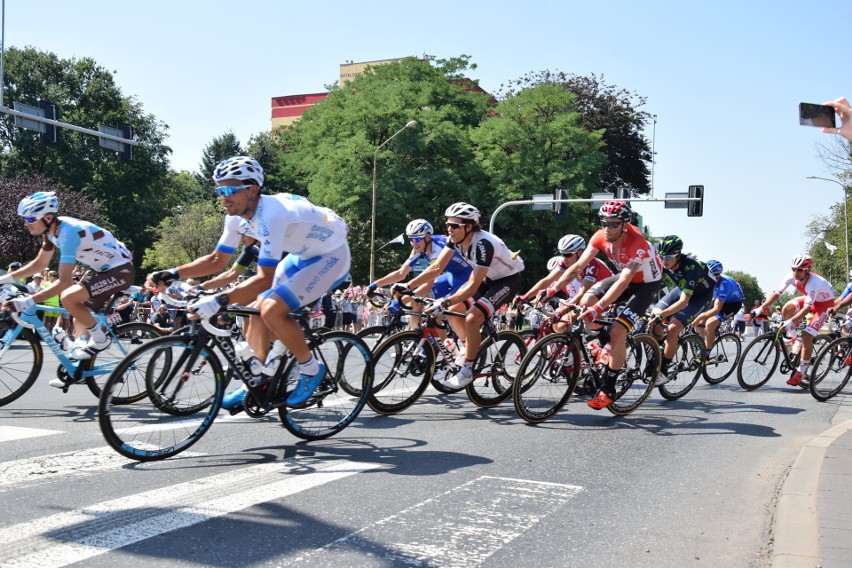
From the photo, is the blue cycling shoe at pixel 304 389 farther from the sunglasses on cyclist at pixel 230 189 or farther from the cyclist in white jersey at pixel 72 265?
the cyclist in white jersey at pixel 72 265

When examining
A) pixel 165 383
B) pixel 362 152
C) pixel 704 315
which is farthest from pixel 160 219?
pixel 165 383

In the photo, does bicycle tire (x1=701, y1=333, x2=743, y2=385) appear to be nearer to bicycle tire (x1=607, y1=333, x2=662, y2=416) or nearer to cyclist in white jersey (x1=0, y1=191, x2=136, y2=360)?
bicycle tire (x1=607, y1=333, x2=662, y2=416)

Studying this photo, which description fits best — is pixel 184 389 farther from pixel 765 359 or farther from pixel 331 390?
pixel 765 359

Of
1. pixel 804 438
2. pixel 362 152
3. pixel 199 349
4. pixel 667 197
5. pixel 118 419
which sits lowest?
pixel 804 438

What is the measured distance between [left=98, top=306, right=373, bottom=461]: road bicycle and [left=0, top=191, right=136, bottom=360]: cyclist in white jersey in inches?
95.0

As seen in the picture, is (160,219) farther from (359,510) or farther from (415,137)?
(359,510)

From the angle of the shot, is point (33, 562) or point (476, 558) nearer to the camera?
point (33, 562)

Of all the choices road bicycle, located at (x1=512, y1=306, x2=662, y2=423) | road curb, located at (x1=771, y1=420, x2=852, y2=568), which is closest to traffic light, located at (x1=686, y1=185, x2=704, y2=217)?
road bicycle, located at (x1=512, y1=306, x2=662, y2=423)

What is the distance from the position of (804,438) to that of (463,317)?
136 inches

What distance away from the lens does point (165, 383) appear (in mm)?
5828

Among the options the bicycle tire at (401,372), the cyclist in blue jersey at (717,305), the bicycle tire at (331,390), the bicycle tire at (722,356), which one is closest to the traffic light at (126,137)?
the cyclist in blue jersey at (717,305)

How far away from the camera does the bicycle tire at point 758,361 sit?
12.3 metres

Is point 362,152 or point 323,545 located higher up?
point 362,152

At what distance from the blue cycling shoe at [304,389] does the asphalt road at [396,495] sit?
37cm
